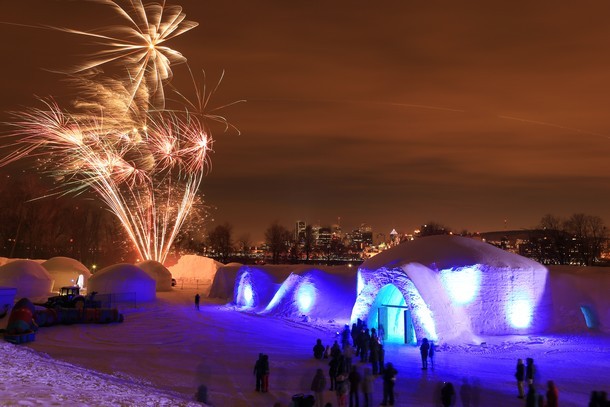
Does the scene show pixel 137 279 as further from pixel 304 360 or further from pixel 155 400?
pixel 155 400

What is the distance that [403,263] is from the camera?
21.2m

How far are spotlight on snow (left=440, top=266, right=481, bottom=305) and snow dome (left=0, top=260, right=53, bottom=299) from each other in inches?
1240

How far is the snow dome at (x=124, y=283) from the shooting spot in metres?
36.7

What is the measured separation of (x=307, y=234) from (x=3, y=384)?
108m

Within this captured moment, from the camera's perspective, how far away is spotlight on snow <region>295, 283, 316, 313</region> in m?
29.3

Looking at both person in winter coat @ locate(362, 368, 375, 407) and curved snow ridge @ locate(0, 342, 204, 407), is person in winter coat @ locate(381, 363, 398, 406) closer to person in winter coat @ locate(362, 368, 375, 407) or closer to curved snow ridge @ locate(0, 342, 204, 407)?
person in winter coat @ locate(362, 368, 375, 407)

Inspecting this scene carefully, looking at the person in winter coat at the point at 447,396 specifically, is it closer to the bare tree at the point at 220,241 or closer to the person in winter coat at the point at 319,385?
the person in winter coat at the point at 319,385

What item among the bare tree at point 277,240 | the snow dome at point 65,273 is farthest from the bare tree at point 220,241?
the snow dome at point 65,273

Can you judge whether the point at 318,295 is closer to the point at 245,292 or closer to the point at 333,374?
the point at 245,292

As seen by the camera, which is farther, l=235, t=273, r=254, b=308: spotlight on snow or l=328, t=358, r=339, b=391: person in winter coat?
l=235, t=273, r=254, b=308: spotlight on snow

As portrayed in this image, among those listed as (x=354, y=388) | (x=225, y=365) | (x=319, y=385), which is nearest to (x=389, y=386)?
(x=354, y=388)

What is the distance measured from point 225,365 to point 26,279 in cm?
2959

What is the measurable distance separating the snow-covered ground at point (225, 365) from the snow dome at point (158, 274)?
2041 cm

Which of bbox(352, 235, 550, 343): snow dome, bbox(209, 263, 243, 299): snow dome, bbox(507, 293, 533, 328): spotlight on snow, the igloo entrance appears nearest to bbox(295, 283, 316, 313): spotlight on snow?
bbox(352, 235, 550, 343): snow dome
